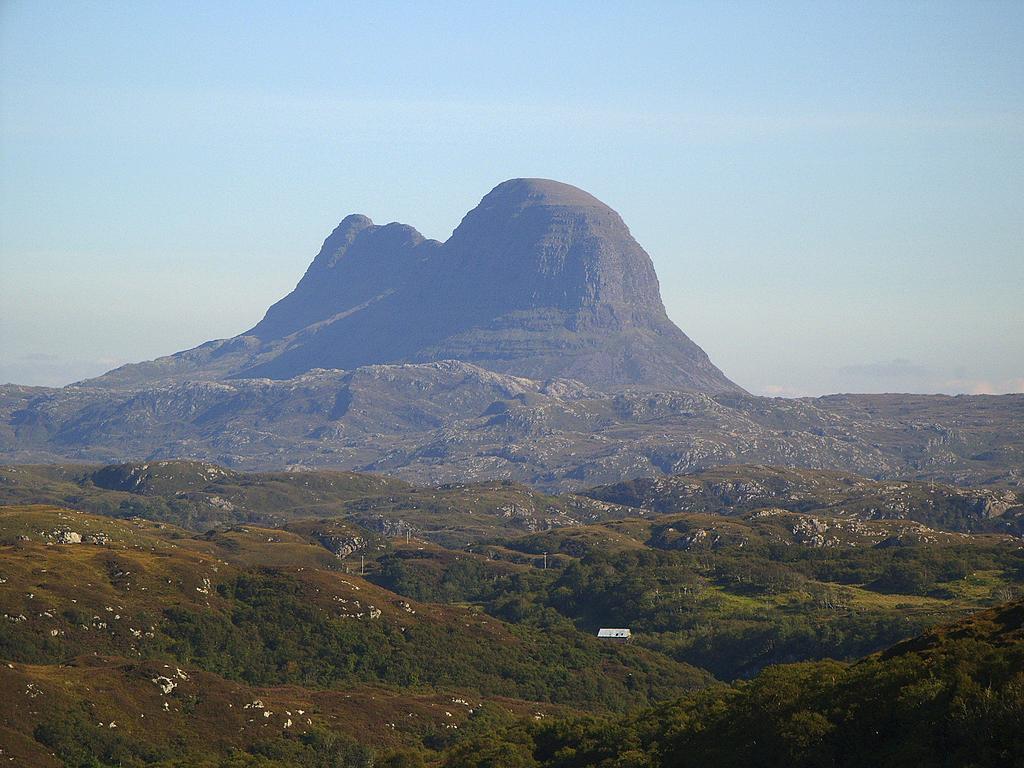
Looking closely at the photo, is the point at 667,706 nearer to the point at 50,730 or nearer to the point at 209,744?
the point at 209,744

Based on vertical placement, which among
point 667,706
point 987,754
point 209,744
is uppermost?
point 987,754

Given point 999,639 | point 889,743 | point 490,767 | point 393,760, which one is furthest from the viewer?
point 393,760

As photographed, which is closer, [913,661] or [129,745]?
[913,661]

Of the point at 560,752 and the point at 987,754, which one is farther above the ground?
the point at 987,754

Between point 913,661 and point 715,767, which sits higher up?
point 913,661

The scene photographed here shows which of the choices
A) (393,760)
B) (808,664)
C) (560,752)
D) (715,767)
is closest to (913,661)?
(715,767)

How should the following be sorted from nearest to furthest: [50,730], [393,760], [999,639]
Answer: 1. [999,639]
2. [393,760]
3. [50,730]

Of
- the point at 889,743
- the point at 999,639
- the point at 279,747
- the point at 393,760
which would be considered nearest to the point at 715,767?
the point at 889,743

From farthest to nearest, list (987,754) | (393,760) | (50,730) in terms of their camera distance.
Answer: (50,730)
(393,760)
(987,754)

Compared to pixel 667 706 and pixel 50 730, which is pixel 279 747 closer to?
pixel 50 730
